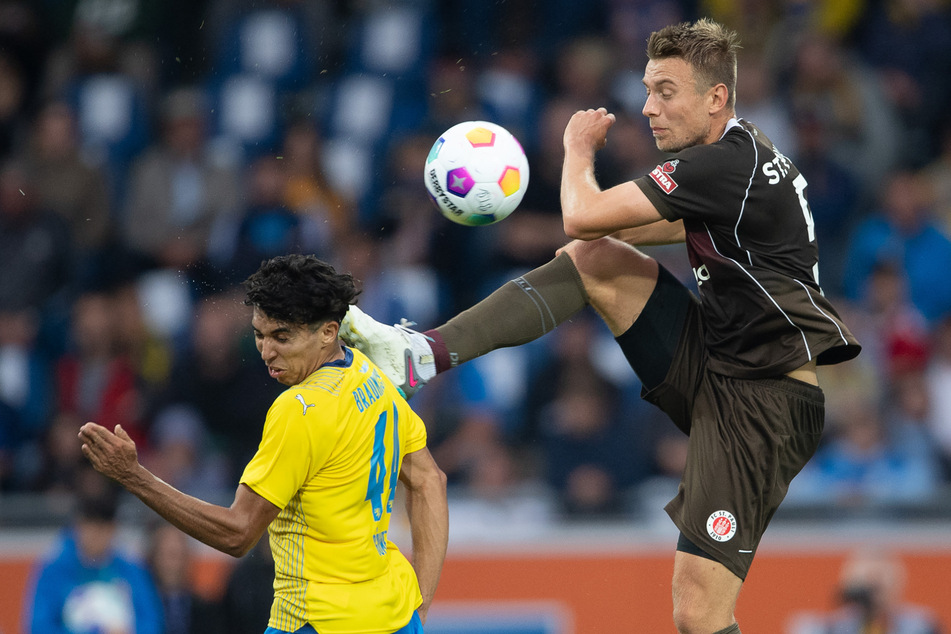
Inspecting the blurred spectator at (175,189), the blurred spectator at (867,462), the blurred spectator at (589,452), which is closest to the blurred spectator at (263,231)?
the blurred spectator at (175,189)

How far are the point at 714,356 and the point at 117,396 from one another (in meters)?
5.16

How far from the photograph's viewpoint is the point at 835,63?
9.71m

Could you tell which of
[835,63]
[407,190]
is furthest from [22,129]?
[835,63]

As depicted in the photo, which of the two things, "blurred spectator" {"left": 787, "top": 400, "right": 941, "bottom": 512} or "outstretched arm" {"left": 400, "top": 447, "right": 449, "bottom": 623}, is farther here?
"blurred spectator" {"left": 787, "top": 400, "right": 941, "bottom": 512}

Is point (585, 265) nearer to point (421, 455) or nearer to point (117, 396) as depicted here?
point (421, 455)

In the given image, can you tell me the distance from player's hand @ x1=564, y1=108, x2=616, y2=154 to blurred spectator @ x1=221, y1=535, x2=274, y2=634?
3.44 m

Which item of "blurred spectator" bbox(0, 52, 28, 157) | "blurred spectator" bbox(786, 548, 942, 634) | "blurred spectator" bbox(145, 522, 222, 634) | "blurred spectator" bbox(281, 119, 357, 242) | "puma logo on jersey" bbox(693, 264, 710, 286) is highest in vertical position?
"blurred spectator" bbox(0, 52, 28, 157)

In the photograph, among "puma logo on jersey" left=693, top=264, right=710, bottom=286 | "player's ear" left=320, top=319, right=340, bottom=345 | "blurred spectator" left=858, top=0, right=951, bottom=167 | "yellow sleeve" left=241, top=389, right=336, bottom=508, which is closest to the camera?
"yellow sleeve" left=241, top=389, right=336, bottom=508

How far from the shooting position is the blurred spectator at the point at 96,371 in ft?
28.4

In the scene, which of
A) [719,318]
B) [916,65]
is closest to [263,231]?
[719,318]

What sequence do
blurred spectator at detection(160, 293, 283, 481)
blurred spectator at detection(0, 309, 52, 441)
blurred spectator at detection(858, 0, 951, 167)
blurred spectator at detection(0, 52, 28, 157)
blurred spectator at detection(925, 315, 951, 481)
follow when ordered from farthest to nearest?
blurred spectator at detection(0, 52, 28, 157) → blurred spectator at detection(858, 0, 951, 167) → blurred spectator at detection(0, 309, 52, 441) → blurred spectator at detection(160, 293, 283, 481) → blurred spectator at detection(925, 315, 951, 481)

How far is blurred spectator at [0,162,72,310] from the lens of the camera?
9477mm

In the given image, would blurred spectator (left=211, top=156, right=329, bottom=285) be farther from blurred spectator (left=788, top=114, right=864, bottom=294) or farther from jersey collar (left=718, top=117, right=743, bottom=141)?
jersey collar (left=718, top=117, right=743, bottom=141)

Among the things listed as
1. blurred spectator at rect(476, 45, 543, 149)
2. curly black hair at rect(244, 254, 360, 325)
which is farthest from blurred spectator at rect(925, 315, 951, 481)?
curly black hair at rect(244, 254, 360, 325)
